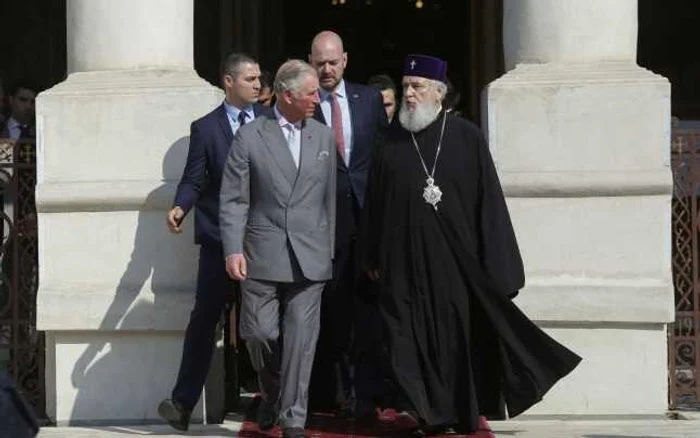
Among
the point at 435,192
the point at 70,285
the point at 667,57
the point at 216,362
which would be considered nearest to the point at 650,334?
the point at 435,192

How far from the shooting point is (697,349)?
1043 centimetres

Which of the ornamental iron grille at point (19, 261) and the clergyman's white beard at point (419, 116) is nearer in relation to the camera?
the clergyman's white beard at point (419, 116)

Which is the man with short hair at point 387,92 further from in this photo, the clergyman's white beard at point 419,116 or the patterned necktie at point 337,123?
the clergyman's white beard at point 419,116

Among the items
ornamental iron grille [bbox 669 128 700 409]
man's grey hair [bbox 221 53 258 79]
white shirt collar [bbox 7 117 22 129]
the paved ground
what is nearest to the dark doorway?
ornamental iron grille [bbox 669 128 700 409]

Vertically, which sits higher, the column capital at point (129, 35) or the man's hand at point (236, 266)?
the column capital at point (129, 35)

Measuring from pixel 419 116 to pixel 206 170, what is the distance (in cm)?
120

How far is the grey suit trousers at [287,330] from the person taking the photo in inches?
360

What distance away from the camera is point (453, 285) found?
932 centimetres

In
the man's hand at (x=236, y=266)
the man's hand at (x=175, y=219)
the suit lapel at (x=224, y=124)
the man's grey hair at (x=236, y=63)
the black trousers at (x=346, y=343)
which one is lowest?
the black trousers at (x=346, y=343)

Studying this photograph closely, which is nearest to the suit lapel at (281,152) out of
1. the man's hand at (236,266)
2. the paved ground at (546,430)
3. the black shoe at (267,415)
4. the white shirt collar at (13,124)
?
the man's hand at (236,266)

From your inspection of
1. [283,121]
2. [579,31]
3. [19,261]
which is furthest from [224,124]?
[579,31]

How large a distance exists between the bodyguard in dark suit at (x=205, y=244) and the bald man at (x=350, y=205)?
0.40 metres

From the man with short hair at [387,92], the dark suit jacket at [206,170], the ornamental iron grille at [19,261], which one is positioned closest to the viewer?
the dark suit jacket at [206,170]

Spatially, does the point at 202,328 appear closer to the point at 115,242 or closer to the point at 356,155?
the point at 115,242
